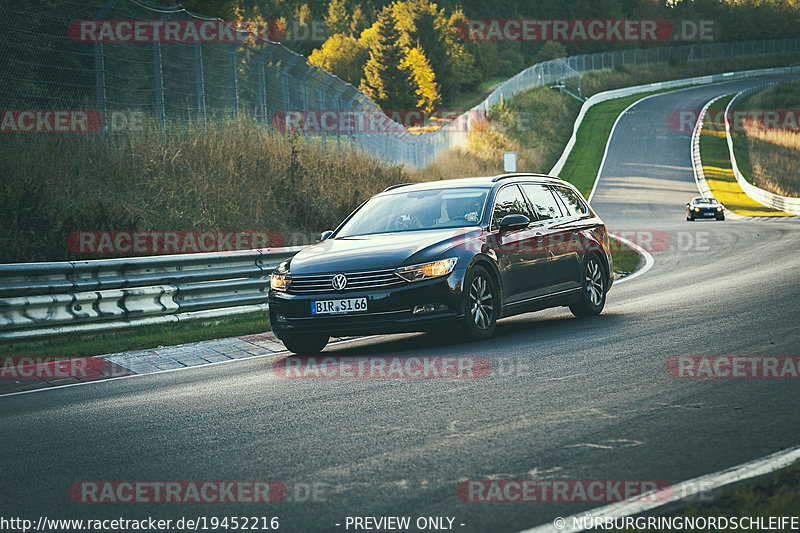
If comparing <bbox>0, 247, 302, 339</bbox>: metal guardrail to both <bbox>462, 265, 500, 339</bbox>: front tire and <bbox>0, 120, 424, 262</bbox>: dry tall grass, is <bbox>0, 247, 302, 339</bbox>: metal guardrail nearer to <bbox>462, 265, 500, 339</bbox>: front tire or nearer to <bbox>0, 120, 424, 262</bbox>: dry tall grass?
<bbox>0, 120, 424, 262</bbox>: dry tall grass

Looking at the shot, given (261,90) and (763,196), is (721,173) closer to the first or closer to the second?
(763,196)

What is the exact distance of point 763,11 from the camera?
143625mm

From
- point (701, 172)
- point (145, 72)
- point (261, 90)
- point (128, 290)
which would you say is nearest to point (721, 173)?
point (701, 172)

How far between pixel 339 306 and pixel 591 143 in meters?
61.2

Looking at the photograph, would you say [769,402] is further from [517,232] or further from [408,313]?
[517,232]

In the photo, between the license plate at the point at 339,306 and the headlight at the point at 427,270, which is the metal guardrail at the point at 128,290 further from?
the headlight at the point at 427,270

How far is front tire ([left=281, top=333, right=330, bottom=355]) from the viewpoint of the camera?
1025 cm

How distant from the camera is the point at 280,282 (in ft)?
33.4

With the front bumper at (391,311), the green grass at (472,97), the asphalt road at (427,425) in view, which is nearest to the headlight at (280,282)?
the front bumper at (391,311)

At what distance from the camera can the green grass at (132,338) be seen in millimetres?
10906

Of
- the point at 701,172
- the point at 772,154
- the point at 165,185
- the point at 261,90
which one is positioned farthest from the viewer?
the point at 772,154

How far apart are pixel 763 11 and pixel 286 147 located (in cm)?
13946

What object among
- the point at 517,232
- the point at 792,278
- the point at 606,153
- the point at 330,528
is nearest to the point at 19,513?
the point at 330,528

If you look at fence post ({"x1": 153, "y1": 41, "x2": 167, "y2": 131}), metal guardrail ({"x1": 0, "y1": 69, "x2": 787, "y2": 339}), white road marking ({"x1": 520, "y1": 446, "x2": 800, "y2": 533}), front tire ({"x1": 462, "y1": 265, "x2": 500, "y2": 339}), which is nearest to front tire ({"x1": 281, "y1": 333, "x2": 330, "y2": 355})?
front tire ({"x1": 462, "y1": 265, "x2": 500, "y2": 339})
